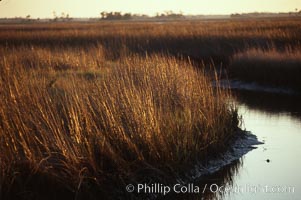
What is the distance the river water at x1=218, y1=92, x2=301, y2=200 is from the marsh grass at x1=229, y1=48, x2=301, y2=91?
7.45ft

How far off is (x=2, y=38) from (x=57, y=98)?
18.1 m

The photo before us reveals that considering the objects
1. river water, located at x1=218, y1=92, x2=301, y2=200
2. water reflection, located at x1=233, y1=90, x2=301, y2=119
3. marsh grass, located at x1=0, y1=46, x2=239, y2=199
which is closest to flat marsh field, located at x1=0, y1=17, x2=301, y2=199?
marsh grass, located at x1=0, y1=46, x2=239, y2=199

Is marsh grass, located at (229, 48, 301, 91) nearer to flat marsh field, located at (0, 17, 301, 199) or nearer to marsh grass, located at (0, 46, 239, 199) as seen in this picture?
flat marsh field, located at (0, 17, 301, 199)

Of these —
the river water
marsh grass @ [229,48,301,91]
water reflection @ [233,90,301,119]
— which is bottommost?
water reflection @ [233,90,301,119]

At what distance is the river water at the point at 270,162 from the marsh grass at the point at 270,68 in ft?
7.45

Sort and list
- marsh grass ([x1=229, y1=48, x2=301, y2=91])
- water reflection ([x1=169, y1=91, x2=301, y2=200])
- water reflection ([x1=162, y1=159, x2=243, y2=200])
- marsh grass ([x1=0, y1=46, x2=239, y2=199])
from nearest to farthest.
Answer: marsh grass ([x1=0, y1=46, x2=239, y2=199]) < water reflection ([x1=162, y1=159, x2=243, y2=200]) < water reflection ([x1=169, y1=91, x2=301, y2=200]) < marsh grass ([x1=229, y1=48, x2=301, y2=91])

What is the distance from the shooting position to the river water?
586cm

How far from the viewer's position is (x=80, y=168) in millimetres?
5012

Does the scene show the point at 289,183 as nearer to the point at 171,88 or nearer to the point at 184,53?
the point at 171,88

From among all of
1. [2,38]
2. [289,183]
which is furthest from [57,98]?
[2,38]

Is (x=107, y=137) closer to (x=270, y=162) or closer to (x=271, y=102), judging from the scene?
(x=270, y=162)

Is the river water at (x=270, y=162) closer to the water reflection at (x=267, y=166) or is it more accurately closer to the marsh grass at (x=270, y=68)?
the water reflection at (x=267, y=166)

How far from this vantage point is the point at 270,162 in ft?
22.8

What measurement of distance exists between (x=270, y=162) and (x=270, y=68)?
7446 millimetres
